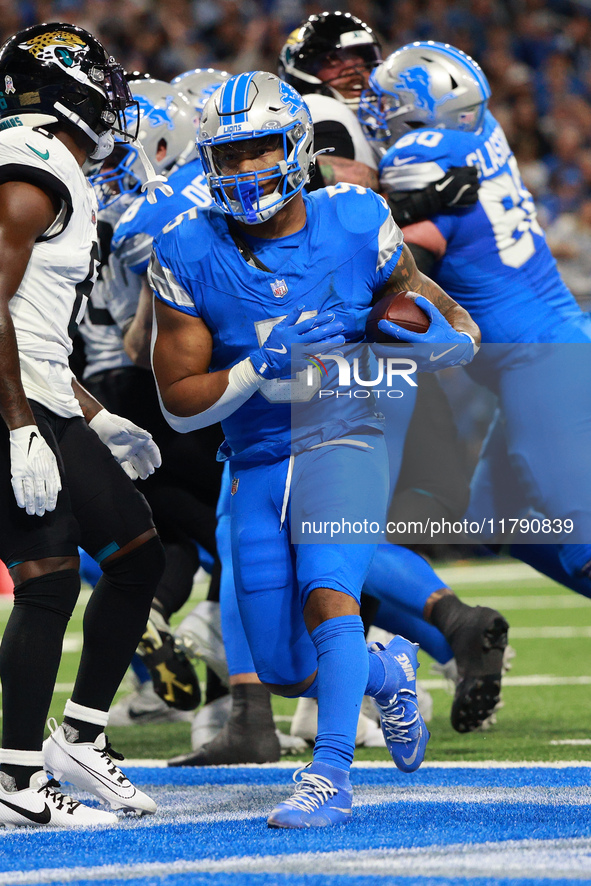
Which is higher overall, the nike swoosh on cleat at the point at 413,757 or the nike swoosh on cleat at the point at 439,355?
the nike swoosh on cleat at the point at 439,355

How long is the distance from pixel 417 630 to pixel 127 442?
1.28m

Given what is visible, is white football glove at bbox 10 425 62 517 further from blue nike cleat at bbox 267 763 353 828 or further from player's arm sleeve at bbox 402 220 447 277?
player's arm sleeve at bbox 402 220 447 277

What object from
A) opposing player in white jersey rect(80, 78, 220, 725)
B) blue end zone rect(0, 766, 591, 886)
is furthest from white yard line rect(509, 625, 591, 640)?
blue end zone rect(0, 766, 591, 886)

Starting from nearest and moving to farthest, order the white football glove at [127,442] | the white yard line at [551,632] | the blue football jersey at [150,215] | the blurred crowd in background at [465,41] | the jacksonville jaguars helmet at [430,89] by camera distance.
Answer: the white football glove at [127,442] < the blue football jersey at [150,215] < the jacksonville jaguars helmet at [430,89] < the white yard line at [551,632] < the blurred crowd in background at [465,41]

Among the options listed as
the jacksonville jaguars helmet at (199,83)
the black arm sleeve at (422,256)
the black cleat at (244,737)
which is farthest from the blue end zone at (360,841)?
the jacksonville jaguars helmet at (199,83)

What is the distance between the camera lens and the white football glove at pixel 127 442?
122 inches

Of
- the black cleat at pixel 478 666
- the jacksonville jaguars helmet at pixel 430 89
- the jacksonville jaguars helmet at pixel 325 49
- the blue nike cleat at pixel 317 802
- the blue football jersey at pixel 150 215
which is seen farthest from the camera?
the jacksonville jaguars helmet at pixel 325 49

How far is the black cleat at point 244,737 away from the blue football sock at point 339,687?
0.96 meters

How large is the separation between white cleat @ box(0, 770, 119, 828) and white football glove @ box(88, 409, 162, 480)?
2.74ft

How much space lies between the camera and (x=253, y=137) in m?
2.94

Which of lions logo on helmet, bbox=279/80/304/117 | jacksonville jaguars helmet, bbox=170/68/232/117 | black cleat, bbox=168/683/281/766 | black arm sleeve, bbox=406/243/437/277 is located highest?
lions logo on helmet, bbox=279/80/304/117

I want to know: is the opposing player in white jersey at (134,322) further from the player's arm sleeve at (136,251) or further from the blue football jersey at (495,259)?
the blue football jersey at (495,259)

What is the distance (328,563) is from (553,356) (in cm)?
164

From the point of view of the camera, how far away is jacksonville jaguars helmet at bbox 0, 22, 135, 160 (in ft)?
9.57
